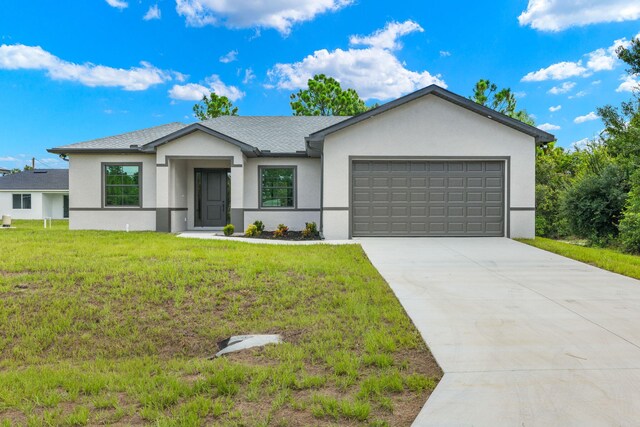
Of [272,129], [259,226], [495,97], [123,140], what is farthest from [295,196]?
[495,97]

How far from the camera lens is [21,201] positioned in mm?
31703

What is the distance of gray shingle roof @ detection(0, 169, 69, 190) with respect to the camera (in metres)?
31.6

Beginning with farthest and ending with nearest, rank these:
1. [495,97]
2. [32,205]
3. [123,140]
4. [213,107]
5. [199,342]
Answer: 1. [213,107]
2. [32,205]
3. [495,97]
4. [123,140]
5. [199,342]

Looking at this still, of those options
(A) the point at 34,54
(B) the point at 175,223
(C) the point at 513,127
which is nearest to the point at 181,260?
(B) the point at 175,223

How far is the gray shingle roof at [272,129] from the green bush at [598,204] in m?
10.7

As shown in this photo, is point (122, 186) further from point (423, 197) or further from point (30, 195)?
point (30, 195)

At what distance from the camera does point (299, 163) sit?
15578mm

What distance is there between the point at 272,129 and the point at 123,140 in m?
6.25

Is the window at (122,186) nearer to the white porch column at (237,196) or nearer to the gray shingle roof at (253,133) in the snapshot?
the gray shingle roof at (253,133)

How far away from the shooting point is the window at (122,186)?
1560 centimetres

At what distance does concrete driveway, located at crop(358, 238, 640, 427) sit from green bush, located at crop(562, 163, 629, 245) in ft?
27.3

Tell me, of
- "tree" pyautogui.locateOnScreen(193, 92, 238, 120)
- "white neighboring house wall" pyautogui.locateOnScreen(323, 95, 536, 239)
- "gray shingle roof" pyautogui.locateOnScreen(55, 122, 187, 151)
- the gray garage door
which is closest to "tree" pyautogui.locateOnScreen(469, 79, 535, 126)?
"white neighboring house wall" pyautogui.locateOnScreen(323, 95, 536, 239)

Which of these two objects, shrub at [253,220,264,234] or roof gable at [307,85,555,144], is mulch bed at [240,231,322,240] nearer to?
shrub at [253,220,264,234]

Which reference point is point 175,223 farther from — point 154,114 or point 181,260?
point 154,114
